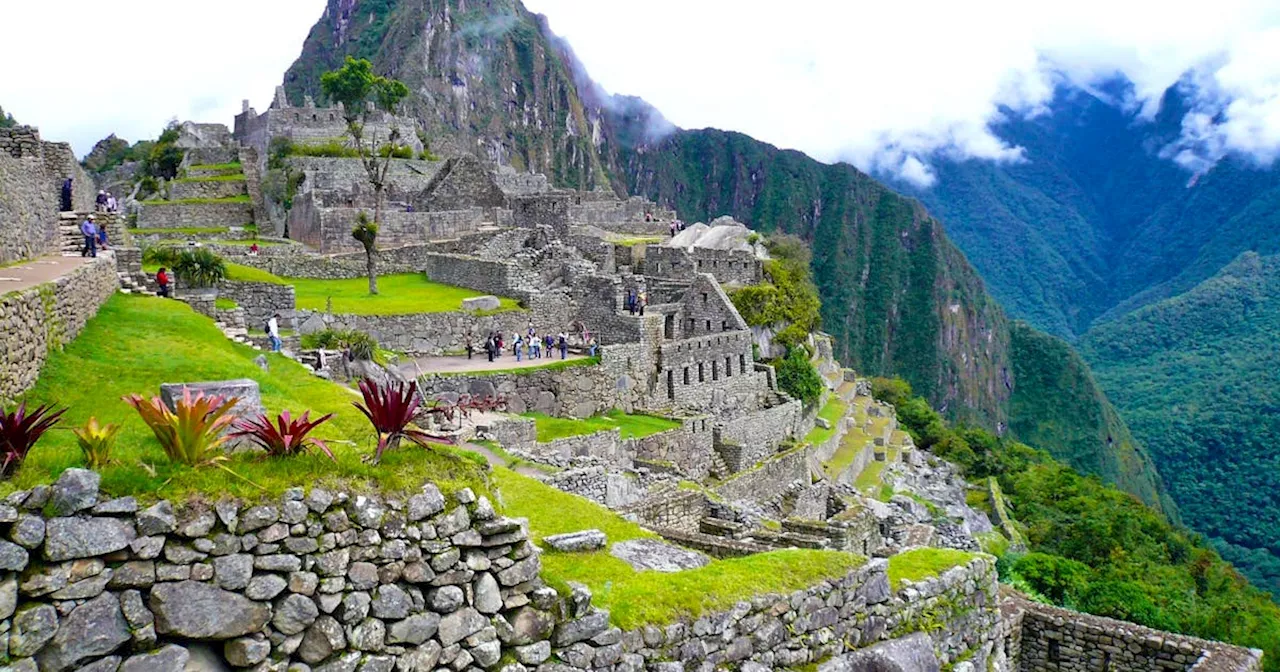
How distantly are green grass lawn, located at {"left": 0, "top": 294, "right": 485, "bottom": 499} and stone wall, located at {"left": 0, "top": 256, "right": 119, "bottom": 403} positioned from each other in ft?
0.55

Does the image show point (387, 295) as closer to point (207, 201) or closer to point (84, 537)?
point (207, 201)

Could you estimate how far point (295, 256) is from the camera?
32156mm

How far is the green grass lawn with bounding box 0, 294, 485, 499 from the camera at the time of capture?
5070mm

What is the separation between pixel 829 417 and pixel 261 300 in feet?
85.5

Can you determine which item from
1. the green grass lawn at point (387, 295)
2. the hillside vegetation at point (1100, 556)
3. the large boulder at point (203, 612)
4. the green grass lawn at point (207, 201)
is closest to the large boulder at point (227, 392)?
the large boulder at point (203, 612)

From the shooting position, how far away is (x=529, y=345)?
83.6 feet

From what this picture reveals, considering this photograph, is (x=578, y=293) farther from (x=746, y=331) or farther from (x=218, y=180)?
(x=218, y=180)

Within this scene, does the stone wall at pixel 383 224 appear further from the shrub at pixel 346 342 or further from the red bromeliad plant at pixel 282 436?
the red bromeliad plant at pixel 282 436

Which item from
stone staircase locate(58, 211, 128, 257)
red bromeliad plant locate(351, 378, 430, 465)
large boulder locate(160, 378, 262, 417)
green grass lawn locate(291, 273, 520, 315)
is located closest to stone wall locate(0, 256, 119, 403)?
large boulder locate(160, 378, 262, 417)

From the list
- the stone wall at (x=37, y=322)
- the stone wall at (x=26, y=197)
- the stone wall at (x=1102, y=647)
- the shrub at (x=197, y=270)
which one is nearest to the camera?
the stone wall at (x=37, y=322)

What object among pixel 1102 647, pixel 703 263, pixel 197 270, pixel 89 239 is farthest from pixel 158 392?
pixel 703 263

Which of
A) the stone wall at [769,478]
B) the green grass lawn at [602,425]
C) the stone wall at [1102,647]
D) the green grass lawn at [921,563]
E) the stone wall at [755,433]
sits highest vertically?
the green grass lawn at [921,563]

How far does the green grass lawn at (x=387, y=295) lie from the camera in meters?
25.2

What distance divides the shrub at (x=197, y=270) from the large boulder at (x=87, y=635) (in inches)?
660
